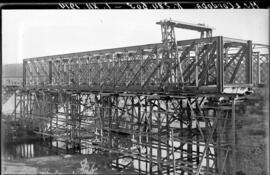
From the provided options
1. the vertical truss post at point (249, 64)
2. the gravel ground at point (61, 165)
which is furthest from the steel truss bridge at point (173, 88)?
the gravel ground at point (61, 165)

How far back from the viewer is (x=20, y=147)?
24.5 metres

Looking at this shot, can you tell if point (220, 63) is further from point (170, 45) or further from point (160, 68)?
point (160, 68)

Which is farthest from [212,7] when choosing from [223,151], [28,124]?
[28,124]

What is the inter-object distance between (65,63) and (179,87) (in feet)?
38.8

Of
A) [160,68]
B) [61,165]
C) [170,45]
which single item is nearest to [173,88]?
[160,68]

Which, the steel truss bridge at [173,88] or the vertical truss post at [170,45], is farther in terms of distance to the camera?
the vertical truss post at [170,45]

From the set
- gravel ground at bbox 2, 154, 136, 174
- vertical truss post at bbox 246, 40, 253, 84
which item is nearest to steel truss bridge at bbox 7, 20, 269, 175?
vertical truss post at bbox 246, 40, 253, 84

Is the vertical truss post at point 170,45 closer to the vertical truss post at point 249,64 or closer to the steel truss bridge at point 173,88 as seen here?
the steel truss bridge at point 173,88

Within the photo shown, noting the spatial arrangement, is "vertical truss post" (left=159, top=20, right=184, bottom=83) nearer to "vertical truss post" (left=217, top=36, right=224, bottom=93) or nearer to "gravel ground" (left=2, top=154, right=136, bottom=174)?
"vertical truss post" (left=217, top=36, right=224, bottom=93)

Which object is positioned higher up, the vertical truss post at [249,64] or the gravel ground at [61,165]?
the vertical truss post at [249,64]

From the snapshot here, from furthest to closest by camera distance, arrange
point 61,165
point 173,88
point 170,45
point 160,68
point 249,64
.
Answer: point 61,165, point 160,68, point 173,88, point 170,45, point 249,64

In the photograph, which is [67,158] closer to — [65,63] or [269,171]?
[65,63]

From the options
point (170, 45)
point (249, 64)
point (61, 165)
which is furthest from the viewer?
point (61, 165)

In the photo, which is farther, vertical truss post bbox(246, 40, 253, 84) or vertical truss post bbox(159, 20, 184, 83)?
vertical truss post bbox(159, 20, 184, 83)
